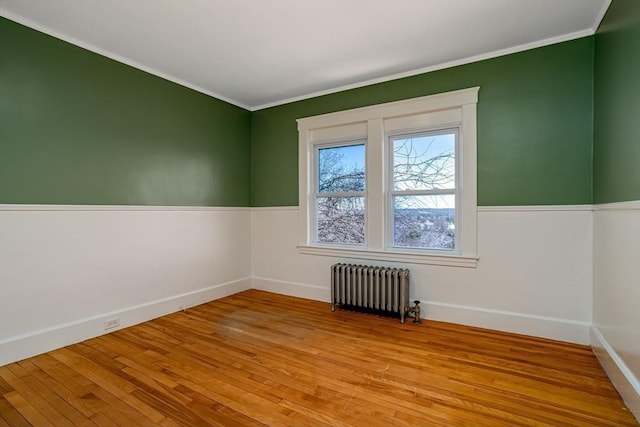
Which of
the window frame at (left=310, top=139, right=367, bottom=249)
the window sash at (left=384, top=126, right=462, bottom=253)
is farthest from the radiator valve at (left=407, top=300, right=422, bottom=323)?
the window frame at (left=310, top=139, right=367, bottom=249)

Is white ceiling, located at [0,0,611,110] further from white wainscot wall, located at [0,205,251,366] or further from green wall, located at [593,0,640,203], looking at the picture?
white wainscot wall, located at [0,205,251,366]

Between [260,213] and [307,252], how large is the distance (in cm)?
99

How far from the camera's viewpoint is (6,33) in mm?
2361

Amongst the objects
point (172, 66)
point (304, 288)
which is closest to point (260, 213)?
point (304, 288)

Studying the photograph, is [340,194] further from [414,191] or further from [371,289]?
[371,289]

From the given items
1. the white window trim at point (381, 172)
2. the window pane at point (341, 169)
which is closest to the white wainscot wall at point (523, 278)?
the white window trim at point (381, 172)

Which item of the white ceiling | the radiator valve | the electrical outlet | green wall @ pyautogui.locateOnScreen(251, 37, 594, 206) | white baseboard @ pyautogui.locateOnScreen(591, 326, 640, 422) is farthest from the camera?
the radiator valve

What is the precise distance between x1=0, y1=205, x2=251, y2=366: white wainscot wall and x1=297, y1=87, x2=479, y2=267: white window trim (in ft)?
4.23

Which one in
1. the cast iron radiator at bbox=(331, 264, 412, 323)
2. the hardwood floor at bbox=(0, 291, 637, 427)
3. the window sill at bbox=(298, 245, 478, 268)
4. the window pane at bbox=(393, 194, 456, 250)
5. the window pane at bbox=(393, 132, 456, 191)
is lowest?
the hardwood floor at bbox=(0, 291, 637, 427)

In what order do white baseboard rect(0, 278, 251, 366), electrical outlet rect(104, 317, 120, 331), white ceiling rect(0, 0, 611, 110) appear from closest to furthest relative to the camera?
white ceiling rect(0, 0, 611, 110)
white baseboard rect(0, 278, 251, 366)
electrical outlet rect(104, 317, 120, 331)

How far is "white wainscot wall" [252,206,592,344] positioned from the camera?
2.67m

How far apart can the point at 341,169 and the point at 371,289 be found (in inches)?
61.3

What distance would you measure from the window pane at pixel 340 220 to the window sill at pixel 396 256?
0.60ft

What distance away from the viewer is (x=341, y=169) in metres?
3.97
